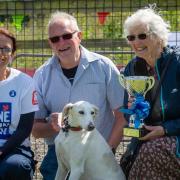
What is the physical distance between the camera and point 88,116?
4.72 m

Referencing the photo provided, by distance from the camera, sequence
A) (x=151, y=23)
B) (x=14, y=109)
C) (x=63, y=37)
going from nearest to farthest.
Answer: (x=151, y=23)
(x=14, y=109)
(x=63, y=37)

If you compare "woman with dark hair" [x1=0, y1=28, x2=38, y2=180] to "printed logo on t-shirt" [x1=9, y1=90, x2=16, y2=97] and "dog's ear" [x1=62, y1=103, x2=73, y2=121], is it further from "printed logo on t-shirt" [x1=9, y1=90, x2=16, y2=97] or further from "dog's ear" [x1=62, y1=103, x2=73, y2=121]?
"dog's ear" [x1=62, y1=103, x2=73, y2=121]

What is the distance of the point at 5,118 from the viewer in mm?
4809

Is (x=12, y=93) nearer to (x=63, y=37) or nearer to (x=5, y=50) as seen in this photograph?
(x=5, y=50)

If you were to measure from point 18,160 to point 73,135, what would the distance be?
48cm

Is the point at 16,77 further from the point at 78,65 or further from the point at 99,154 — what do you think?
the point at 99,154

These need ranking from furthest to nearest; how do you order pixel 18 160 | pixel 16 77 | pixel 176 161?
pixel 16 77 → pixel 18 160 → pixel 176 161

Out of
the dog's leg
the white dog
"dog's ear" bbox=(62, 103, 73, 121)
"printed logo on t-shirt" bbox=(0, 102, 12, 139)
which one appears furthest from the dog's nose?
"printed logo on t-shirt" bbox=(0, 102, 12, 139)

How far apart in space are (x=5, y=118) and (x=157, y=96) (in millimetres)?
1251

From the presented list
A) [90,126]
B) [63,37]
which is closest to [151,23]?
[63,37]

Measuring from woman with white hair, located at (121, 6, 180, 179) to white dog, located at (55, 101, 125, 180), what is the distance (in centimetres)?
31

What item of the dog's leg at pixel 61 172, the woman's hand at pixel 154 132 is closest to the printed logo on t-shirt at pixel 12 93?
the dog's leg at pixel 61 172

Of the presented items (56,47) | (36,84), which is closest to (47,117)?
(36,84)

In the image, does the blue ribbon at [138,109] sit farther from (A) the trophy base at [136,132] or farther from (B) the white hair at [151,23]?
(B) the white hair at [151,23]
